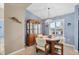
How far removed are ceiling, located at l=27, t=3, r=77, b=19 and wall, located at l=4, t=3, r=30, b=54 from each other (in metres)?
0.15

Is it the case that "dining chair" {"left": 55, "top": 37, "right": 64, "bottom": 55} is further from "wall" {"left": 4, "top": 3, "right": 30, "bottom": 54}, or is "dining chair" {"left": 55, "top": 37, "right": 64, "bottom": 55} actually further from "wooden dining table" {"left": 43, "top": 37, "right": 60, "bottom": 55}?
"wall" {"left": 4, "top": 3, "right": 30, "bottom": 54}

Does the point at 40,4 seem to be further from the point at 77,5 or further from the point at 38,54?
the point at 38,54

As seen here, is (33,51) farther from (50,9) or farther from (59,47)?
(50,9)

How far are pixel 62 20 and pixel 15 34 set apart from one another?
81 centimetres

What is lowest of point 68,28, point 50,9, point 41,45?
point 41,45

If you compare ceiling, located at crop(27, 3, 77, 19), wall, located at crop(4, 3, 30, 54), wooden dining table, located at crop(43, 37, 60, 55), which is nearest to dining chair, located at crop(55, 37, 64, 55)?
wooden dining table, located at crop(43, 37, 60, 55)

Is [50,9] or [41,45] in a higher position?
[50,9]

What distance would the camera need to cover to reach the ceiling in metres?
1.88

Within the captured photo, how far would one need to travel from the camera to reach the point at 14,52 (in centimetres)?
190

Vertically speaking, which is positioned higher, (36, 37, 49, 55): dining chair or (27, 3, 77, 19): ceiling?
(27, 3, 77, 19): ceiling

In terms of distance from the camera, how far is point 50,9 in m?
1.92

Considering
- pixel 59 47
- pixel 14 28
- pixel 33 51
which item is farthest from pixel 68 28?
pixel 14 28

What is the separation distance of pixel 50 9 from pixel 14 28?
0.68 m

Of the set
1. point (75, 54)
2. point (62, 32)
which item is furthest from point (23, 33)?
point (75, 54)
